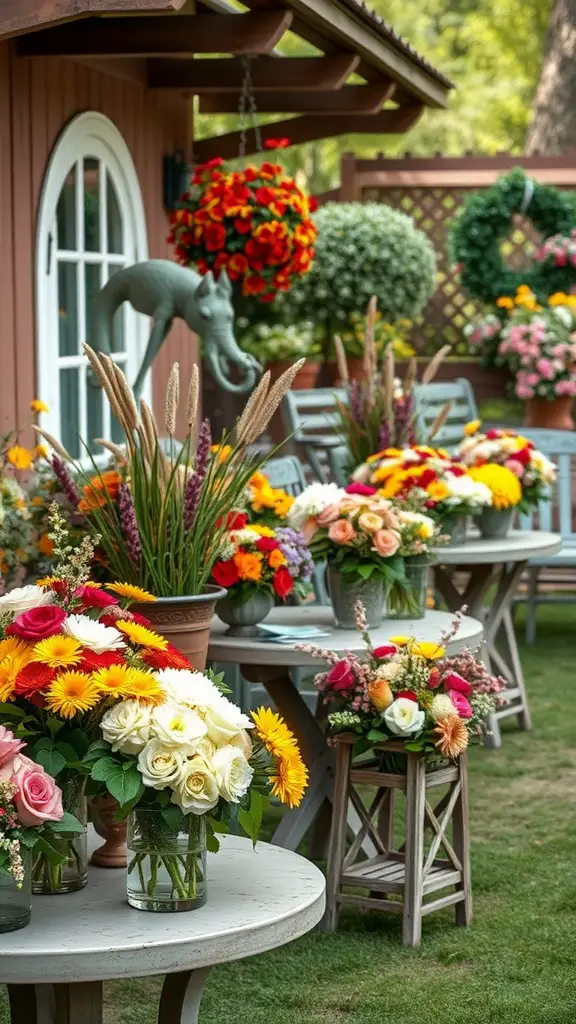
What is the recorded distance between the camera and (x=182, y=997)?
8.09 feet

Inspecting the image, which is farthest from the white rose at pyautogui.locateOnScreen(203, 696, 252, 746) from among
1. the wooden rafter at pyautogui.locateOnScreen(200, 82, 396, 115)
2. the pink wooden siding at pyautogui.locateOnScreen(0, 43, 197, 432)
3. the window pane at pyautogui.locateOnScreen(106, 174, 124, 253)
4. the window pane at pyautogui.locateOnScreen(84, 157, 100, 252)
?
the wooden rafter at pyautogui.locateOnScreen(200, 82, 396, 115)

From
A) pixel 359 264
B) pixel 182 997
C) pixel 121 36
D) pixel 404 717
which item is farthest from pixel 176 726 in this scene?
pixel 359 264

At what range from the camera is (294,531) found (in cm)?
415

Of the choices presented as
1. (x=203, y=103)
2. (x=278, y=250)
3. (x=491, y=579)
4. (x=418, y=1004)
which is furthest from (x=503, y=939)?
(x=203, y=103)

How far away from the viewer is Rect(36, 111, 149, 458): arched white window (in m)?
5.71

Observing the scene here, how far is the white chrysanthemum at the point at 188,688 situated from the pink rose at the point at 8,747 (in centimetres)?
23

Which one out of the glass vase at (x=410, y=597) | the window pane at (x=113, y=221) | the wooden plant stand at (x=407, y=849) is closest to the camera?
the wooden plant stand at (x=407, y=849)

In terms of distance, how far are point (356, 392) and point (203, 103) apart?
6.80ft

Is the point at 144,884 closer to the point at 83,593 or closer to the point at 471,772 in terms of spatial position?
the point at 83,593

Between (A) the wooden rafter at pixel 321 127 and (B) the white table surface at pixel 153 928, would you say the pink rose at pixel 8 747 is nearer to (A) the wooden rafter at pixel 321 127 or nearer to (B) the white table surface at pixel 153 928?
(B) the white table surface at pixel 153 928

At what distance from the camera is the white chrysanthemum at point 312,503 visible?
166 inches

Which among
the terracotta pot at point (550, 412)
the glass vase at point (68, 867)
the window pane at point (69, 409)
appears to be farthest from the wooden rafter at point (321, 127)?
the glass vase at point (68, 867)

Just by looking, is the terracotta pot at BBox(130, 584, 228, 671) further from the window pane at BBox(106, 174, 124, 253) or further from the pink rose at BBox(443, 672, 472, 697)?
the window pane at BBox(106, 174, 124, 253)

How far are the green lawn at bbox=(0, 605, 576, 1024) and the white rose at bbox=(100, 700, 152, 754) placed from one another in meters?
1.34
